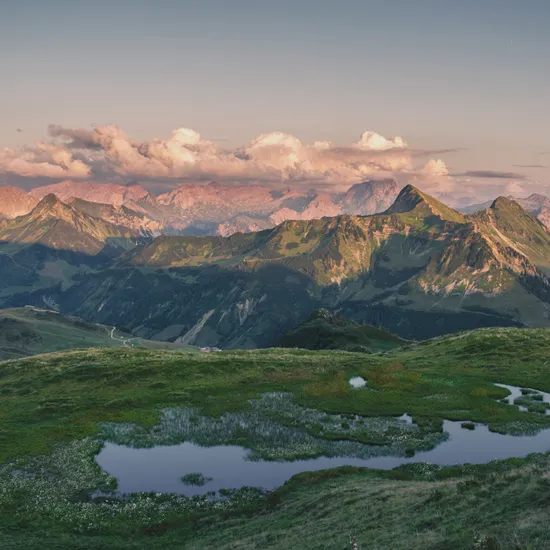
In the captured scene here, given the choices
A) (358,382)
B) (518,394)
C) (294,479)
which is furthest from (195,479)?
(518,394)

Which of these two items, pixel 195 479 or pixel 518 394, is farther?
pixel 518 394

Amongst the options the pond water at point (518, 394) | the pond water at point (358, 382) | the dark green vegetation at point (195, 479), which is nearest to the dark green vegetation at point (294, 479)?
the pond water at point (518, 394)

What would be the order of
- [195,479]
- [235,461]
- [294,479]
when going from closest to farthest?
1. [294,479]
2. [195,479]
3. [235,461]

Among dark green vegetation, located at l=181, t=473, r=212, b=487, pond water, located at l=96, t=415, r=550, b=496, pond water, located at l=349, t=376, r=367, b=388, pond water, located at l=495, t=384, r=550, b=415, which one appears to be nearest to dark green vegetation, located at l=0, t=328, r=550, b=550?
pond water, located at l=495, t=384, r=550, b=415

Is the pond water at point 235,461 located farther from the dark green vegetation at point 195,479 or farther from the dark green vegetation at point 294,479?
the dark green vegetation at point 294,479

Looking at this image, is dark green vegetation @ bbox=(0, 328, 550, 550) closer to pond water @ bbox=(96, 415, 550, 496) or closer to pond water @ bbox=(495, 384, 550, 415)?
pond water @ bbox=(495, 384, 550, 415)

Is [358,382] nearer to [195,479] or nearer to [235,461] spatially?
[235,461]

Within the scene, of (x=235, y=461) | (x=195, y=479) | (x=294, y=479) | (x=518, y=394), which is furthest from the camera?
(x=518, y=394)

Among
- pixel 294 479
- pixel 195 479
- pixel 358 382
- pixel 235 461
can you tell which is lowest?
pixel 358 382
